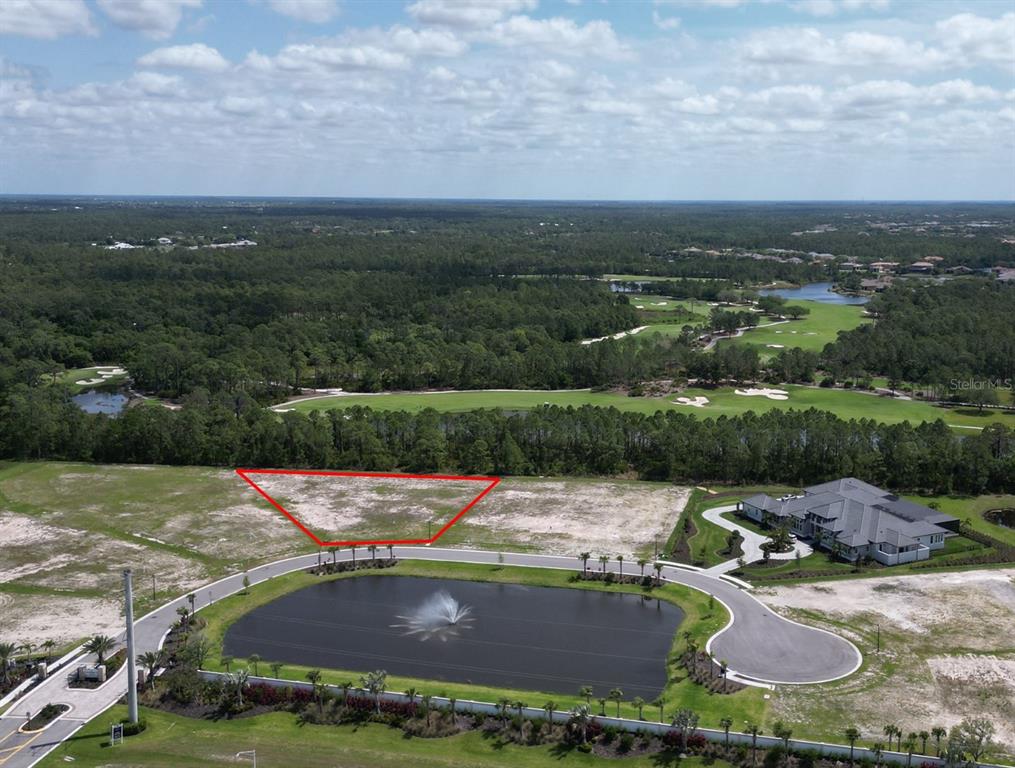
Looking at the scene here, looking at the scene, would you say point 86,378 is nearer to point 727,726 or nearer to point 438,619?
point 438,619

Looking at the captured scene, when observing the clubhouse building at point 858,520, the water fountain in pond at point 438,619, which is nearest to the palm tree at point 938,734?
the clubhouse building at point 858,520

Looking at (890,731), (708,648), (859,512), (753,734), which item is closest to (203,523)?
(708,648)

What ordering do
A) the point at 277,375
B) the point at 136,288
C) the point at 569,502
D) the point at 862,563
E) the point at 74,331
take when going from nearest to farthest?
the point at 862,563
the point at 569,502
the point at 277,375
the point at 74,331
the point at 136,288

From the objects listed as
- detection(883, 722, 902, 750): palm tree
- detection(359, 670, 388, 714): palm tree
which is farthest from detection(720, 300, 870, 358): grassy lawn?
detection(359, 670, 388, 714): palm tree

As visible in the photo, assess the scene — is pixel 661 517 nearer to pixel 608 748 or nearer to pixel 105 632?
pixel 608 748

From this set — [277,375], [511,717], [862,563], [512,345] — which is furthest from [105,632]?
[512,345]

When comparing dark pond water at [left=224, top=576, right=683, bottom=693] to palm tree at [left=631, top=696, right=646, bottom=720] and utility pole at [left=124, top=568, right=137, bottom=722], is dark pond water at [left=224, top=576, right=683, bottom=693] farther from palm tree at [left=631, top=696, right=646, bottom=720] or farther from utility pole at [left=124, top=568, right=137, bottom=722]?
utility pole at [left=124, top=568, right=137, bottom=722]
